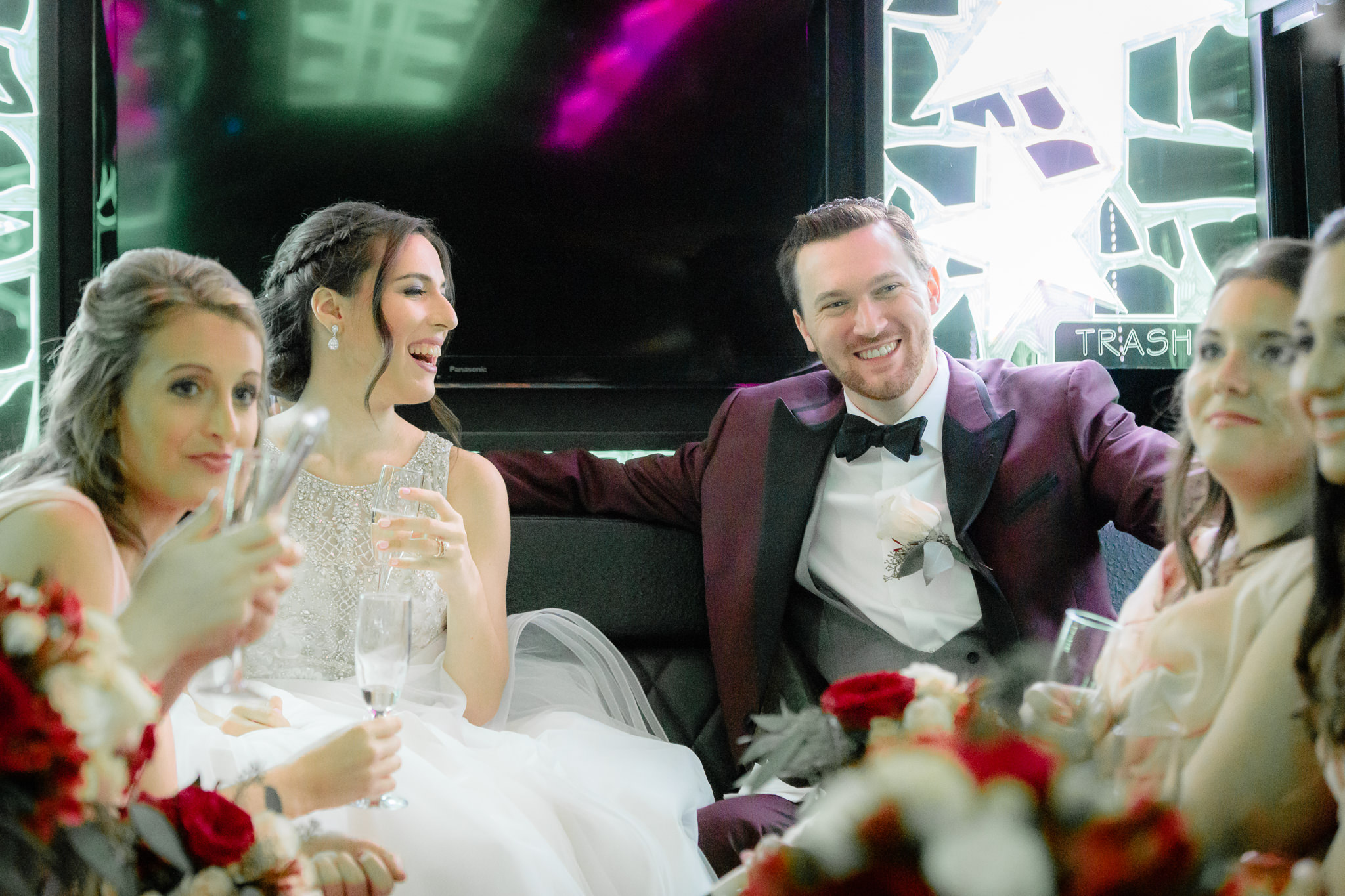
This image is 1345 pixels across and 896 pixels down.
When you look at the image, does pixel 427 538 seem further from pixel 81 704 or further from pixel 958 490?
pixel 958 490

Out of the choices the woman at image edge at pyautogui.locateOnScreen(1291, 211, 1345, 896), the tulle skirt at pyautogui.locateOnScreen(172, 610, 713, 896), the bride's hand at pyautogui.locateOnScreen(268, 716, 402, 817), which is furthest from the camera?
the tulle skirt at pyautogui.locateOnScreen(172, 610, 713, 896)

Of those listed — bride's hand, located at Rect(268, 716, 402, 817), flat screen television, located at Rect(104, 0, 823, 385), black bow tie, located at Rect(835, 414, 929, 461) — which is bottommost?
bride's hand, located at Rect(268, 716, 402, 817)

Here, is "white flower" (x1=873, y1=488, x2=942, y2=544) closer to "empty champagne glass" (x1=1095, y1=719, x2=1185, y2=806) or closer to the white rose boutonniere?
the white rose boutonniere

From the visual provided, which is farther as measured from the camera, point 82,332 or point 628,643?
point 628,643

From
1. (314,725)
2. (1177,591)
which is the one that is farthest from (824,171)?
(1177,591)

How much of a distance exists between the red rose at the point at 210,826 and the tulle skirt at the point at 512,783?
31 cm

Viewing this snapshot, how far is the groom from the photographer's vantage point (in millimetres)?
2102

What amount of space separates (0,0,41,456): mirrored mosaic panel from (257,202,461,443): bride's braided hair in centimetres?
111

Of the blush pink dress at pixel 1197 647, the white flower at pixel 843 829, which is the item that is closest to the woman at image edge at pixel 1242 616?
the blush pink dress at pixel 1197 647

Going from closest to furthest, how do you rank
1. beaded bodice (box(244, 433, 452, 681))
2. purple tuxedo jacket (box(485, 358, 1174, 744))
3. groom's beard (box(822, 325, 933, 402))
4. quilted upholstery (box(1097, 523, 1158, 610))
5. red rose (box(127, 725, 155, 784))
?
red rose (box(127, 725, 155, 784))
beaded bodice (box(244, 433, 452, 681))
purple tuxedo jacket (box(485, 358, 1174, 744))
groom's beard (box(822, 325, 933, 402))
quilted upholstery (box(1097, 523, 1158, 610))

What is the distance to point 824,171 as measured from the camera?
319 cm

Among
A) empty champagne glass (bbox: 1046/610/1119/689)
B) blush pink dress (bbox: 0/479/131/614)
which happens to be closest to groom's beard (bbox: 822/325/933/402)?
empty champagne glass (bbox: 1046/610/1119/689)

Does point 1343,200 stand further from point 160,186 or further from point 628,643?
point 160,186

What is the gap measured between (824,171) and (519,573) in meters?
1.56
